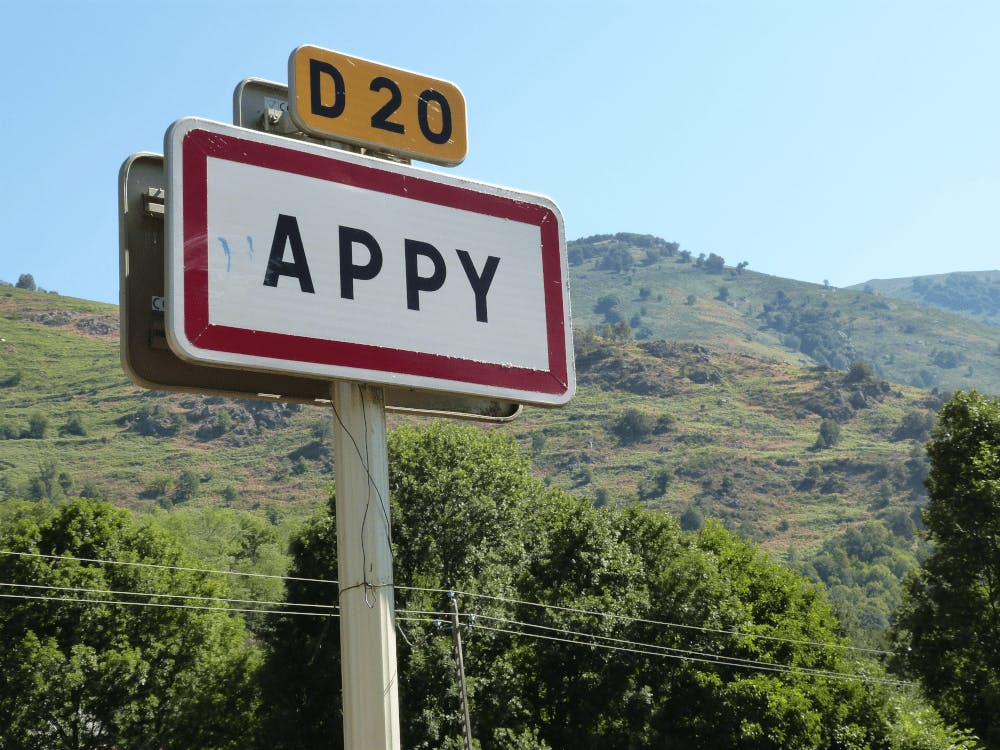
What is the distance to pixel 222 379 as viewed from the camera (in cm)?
380

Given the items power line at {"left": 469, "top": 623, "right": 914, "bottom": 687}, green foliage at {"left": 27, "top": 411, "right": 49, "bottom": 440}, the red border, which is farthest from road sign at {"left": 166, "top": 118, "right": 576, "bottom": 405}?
green foliage at {"left": 27, "top": 411, "right": 49, "bottom": 440}

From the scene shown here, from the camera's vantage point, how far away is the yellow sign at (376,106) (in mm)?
3873

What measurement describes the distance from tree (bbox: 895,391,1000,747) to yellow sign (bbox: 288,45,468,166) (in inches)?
1150

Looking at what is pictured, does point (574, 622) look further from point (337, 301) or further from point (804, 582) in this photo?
point (337, 301)

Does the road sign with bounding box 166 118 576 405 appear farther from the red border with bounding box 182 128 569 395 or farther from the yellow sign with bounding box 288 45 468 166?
the yellow sign with bounding box 288 45 468 166

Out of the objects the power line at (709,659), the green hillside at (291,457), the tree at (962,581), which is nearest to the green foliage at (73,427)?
the green hillside at (291,457)

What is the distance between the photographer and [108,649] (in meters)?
35.4

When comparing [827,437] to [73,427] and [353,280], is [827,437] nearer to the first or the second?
[73,427]

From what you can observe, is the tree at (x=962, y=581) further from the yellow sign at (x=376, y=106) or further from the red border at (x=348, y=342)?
the yellow sign at (x=376, y=106)

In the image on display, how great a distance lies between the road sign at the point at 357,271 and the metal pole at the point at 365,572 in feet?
0.61

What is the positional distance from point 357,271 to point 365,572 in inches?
35.9

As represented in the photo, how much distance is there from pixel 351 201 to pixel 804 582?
39.8 m

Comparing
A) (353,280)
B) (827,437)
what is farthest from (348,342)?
(827,437)

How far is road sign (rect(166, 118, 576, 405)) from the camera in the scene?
340 cm
